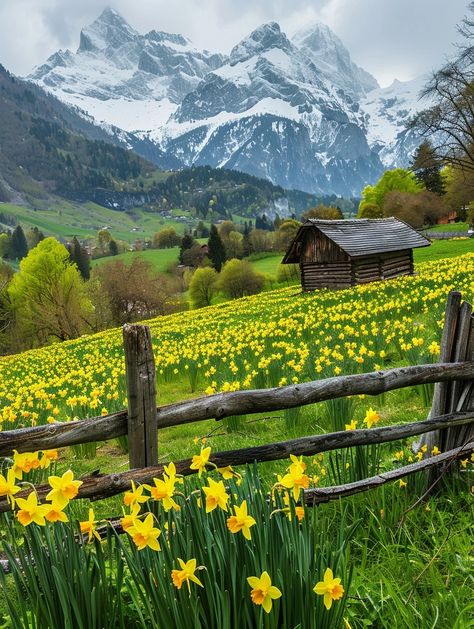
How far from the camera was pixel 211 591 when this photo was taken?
1969 mm

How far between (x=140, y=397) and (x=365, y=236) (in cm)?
2672

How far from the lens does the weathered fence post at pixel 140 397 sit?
3361 millimetres

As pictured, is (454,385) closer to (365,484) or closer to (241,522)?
(365,484)

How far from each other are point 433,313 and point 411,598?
793 cm

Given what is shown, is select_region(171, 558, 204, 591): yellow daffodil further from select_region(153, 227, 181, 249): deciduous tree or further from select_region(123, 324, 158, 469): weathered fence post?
select_region(153, 227, 181, 249): deciduous tree

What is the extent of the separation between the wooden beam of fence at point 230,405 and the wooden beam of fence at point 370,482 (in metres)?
0.55

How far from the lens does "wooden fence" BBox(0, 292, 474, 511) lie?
3.14 m

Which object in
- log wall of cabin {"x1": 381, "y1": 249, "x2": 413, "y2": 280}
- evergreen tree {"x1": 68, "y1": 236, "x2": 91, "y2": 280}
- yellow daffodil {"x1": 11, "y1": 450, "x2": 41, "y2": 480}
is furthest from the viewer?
evergreen tree {"x1": 68, "y1": 236, "x2": 91, "y2": 280}

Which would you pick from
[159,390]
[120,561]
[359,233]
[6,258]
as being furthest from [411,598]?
[6,258]

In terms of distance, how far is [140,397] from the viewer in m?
3.36

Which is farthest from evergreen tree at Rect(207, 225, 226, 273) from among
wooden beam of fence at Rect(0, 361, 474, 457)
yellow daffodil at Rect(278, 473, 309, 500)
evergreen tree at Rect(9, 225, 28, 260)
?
evergreen tree at Rect(9, 225, 28, 260)

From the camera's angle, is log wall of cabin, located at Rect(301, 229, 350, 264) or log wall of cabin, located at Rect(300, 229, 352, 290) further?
log wall of cabin, located at Rect(301, 229, 350, 264)

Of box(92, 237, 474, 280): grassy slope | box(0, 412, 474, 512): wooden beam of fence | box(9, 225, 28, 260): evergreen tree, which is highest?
box(9, 225, 28, 260): evergreen tree

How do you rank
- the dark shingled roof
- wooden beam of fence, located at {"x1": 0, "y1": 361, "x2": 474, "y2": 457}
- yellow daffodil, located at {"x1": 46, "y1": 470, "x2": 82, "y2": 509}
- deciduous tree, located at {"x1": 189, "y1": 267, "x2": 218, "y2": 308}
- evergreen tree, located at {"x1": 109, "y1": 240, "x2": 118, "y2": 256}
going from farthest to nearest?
evergreen tree, located at {"x1": 109, "y1": 240, "x2": 118, "y2": 256}
deciduous tree, located at {"x1": 189, "y1": 267, "x2": 218, "y2": 308}
the dark shingled roof
wooden beam of fence, located at {"x1": 0, "y1": 361, "x2": 474, "y2": 457}
yellow daffodil, located at {"x1": 46, "y1": 470, "x2": 82, "y2": 509}
